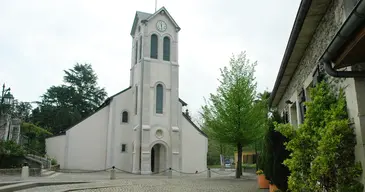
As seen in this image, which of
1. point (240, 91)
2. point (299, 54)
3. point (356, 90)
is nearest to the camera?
point (356, 90)

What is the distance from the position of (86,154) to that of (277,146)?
22.6 meters

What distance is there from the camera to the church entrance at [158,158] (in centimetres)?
2825

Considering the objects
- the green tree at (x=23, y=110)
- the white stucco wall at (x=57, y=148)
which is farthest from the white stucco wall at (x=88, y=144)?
the green tree at (x=23, y=110)

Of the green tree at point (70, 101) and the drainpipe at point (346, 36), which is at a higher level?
the green tree at point (70, 101)

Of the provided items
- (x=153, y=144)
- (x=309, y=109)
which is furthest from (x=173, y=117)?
(x=309, y=109)

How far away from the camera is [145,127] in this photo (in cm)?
2730

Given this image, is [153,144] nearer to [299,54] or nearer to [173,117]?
[173,117]

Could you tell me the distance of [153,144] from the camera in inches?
1081

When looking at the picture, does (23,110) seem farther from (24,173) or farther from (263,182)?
(263,182)

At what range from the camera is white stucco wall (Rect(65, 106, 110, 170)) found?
27986 millimetres

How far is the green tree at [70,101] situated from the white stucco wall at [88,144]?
1442 cm

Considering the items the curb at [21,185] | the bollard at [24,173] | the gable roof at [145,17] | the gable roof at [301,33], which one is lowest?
the curb at [21,185]

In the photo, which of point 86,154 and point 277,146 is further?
point 86,154

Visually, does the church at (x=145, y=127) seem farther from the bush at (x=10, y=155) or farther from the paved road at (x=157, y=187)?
the paved road at (x=157, y=187)
